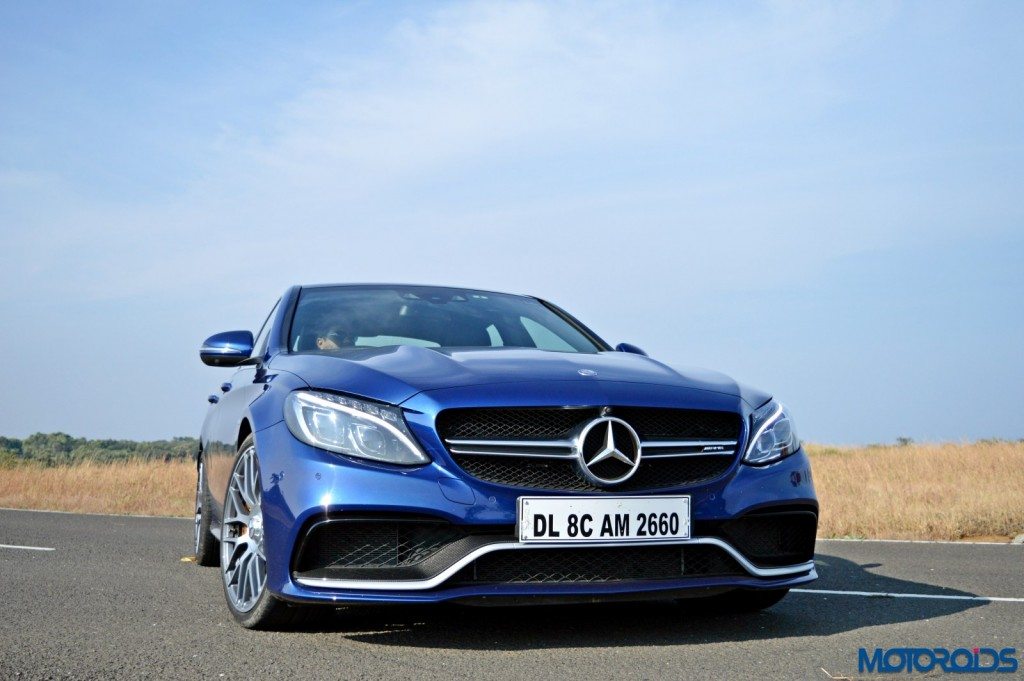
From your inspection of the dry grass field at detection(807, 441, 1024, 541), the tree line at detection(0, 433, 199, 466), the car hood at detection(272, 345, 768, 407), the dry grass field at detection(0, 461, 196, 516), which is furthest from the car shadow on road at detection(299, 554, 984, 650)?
the tree line at detection(0, 433, 199, 466)

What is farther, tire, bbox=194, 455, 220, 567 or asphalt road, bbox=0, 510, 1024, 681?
tire, bbox=194, 455, 220, 567

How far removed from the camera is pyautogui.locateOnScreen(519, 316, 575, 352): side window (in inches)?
247

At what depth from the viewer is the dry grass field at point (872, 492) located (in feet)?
35.3

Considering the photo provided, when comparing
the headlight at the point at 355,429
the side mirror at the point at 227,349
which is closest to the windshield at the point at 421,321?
the side mirror at the point at 227,349

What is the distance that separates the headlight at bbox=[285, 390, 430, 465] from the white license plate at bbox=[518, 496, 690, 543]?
43 cm

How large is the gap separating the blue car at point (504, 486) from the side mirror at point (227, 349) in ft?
3.04

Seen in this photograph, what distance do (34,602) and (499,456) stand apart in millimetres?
2586

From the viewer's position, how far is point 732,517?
4.40 meters

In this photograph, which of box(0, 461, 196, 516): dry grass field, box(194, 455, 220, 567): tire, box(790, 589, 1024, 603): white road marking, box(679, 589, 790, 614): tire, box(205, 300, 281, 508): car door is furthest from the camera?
box(0, 461, 196, 516): dry grass field

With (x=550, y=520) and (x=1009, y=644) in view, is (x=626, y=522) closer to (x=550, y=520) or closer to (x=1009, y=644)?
(x=550, y=520)

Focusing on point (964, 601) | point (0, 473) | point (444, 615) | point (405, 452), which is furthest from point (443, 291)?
point (0, 473)

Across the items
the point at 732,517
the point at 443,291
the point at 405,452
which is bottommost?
the point at 732,517

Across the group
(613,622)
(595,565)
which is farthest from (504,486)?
(613,622)

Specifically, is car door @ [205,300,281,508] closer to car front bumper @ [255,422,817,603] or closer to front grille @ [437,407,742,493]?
car front bumper @ [255,422,817,603]
